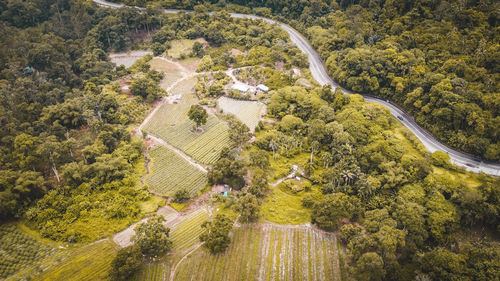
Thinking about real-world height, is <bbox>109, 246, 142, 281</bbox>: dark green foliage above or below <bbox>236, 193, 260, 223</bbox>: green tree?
below

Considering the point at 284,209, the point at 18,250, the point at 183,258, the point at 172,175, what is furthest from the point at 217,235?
the point at 18,250

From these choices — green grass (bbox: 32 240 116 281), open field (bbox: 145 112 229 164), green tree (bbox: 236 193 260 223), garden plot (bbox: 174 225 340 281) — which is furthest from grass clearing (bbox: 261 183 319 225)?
green grass (bbox: 32 240 116 281)

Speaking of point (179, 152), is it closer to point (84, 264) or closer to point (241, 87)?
point (84, 264)

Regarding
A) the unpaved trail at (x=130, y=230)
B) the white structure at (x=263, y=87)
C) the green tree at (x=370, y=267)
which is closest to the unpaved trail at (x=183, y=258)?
the unpaved trail at (x=130, y=230)

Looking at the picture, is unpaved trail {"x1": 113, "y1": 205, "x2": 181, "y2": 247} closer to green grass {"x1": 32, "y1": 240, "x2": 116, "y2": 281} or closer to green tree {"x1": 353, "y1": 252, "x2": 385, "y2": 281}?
green grass {"x1": 32, "y1": 240, "x2": 116, "y2": 281}

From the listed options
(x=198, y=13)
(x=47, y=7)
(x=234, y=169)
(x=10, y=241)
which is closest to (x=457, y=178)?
(x=234, y=169)

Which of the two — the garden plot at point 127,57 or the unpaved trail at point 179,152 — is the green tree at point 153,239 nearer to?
the unpaved trail at point 179,152
